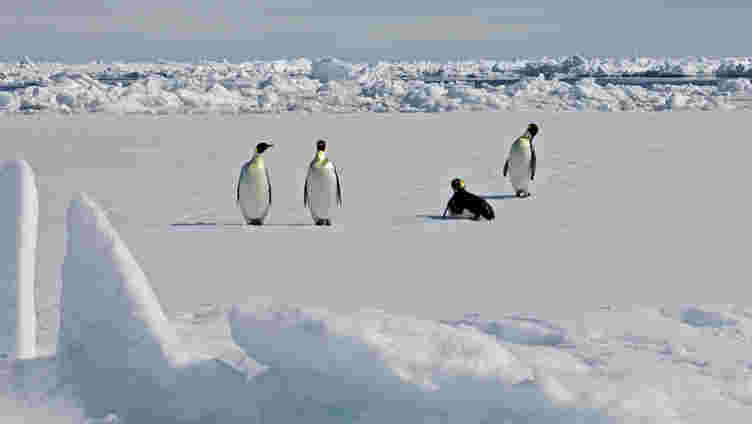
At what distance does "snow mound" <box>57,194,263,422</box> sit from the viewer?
278 centimetres

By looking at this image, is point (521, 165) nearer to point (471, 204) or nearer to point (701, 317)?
point (471, 204)

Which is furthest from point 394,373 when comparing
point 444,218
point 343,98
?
point 343,98

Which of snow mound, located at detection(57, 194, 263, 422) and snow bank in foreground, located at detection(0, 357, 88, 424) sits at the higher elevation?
snow mound, located at detection(57, 194, 263, 422)

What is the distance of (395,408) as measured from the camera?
256cm

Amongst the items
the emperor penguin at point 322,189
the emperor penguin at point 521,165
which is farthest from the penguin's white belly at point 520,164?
the emperor penguin at point 322,189

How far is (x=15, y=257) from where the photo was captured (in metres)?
3.17

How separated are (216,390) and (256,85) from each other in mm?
37779

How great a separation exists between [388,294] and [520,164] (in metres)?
5.41

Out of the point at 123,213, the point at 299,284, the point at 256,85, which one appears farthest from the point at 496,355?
the point at 256,85

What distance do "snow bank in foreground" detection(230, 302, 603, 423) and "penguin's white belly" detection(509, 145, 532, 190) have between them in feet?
27.1

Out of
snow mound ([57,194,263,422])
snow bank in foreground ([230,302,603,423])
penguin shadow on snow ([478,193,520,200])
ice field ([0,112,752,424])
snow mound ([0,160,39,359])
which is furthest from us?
penguin shadow on snow ([478,193,520,200])

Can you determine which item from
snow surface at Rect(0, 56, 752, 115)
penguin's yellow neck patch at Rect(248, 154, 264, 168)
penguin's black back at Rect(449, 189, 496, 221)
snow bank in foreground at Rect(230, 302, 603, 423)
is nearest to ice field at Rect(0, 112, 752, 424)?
snow bank in foreground at Rect(230, 302, 603, 423)

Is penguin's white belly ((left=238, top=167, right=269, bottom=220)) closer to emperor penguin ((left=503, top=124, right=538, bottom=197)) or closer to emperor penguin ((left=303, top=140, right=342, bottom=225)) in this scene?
emperor penguin ((left=303, top=140, right=342, bottom=225))

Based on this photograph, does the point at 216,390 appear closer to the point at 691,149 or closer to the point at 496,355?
the point at 496,355
